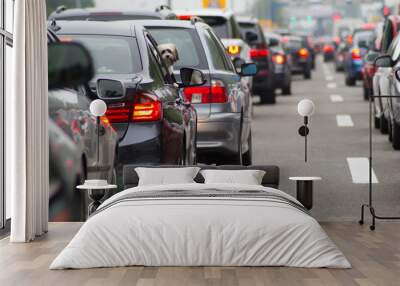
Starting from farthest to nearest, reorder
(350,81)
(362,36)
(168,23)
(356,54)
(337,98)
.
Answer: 1. (362,36)
2. (356,54)
3. (350,81)
4. (337,98)
5. (168,23)

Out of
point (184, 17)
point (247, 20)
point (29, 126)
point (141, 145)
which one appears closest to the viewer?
point (29, 126)

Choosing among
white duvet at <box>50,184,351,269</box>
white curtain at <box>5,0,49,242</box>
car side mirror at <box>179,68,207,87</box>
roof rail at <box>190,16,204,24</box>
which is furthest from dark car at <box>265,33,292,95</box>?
white duvet at <box>50,184,351,269</box>

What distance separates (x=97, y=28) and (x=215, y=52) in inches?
38.8

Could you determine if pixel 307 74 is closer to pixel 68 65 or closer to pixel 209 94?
pixel 209 94

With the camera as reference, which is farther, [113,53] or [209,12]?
[209,12]

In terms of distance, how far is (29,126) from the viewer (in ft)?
28.6

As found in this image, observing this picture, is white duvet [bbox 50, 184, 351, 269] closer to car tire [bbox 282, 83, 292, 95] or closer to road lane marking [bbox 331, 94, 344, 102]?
car tire [bbox 282, 83, 292, 95]

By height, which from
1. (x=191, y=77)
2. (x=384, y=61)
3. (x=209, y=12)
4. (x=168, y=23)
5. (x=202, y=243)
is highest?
(x=209, y=12)

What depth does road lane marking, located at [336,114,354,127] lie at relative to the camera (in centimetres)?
1150

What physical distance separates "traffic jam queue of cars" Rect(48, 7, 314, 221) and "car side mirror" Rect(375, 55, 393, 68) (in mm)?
1106

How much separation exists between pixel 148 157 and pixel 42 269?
210cm

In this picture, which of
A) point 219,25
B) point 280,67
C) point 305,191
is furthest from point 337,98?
point 305,191

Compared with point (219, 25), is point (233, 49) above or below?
below

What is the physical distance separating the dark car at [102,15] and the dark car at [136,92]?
0.59 feet
